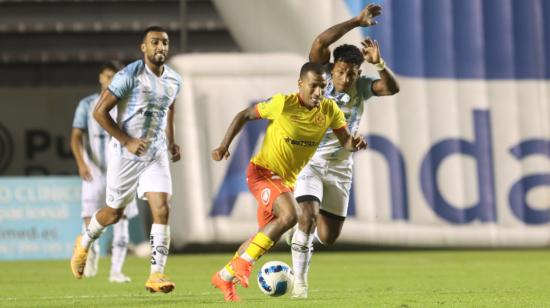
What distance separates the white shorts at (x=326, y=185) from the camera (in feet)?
27.7

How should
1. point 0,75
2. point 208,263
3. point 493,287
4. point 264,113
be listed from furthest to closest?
1. point 0,75
2. point 208,263
3. point 493,287
4. point 264,113

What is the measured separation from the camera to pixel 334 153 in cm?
879

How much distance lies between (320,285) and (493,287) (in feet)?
4.46

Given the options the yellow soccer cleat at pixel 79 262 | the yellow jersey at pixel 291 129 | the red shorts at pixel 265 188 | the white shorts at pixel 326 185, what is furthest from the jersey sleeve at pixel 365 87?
the yellow soccer cleat at pixel 79 262

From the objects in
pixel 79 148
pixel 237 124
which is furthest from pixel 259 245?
pixel 79 148

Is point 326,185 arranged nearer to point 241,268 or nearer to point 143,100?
point 143,100

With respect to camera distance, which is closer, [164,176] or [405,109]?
[164,176]

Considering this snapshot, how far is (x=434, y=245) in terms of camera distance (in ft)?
50.3

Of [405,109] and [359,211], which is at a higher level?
[405,109]

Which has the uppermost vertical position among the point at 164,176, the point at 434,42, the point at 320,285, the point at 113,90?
the point at 434,42

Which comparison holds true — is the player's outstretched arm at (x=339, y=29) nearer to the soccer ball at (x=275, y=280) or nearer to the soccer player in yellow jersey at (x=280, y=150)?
the soccer player in yellow jersey at (x=280, y=150)

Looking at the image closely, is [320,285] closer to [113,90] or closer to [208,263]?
[113,90]

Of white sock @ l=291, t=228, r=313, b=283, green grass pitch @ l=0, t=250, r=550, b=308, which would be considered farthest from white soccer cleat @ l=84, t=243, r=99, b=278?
white sock @ l=291, t=228, r=313, b=283

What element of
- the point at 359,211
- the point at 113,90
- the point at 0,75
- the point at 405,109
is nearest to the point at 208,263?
the point at 359,211
